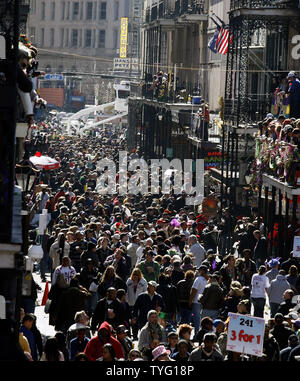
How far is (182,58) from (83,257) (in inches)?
1715

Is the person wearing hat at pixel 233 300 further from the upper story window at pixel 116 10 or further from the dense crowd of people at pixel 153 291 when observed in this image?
the upper story window at pixel 116 10

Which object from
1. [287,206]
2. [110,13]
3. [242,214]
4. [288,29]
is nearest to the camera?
[287,206]

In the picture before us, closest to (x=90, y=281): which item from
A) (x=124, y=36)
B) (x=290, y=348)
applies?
(x=290, y=348)

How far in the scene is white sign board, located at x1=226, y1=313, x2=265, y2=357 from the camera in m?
13.5

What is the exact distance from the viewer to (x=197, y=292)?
18.3 m

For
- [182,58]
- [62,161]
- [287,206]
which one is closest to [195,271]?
[287,206]

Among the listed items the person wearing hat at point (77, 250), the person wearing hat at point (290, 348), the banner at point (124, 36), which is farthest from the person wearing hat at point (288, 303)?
the banner at point (124, 36)

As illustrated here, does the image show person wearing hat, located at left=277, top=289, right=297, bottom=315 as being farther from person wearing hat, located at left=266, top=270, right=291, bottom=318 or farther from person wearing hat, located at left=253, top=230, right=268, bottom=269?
person wearing hat, located at left=253, top=230, right=268, bottom=269

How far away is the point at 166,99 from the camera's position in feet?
178

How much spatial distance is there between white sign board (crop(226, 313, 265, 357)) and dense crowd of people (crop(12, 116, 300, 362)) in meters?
0.24

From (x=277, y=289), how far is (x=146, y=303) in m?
2.70

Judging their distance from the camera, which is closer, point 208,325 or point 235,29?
point 208,325

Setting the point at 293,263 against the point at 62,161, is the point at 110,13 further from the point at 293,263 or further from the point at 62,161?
the point at 293,263

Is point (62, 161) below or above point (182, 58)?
below
